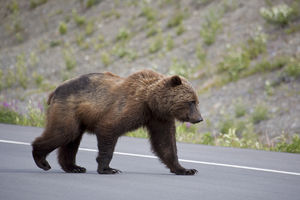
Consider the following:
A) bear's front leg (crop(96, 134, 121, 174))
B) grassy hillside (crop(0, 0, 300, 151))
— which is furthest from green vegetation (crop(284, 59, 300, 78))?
bear's front leg (crop(96, 134, 121, 174))

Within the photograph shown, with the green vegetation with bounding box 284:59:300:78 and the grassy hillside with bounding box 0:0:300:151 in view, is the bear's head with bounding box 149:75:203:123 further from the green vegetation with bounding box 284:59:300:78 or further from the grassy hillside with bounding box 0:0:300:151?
the green vegetation with bounding box 284:59:300:78

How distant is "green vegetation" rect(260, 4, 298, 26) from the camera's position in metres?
19.5

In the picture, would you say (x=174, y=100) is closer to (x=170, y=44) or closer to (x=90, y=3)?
(x=170, y=44)

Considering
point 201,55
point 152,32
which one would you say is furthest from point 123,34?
point 201,55

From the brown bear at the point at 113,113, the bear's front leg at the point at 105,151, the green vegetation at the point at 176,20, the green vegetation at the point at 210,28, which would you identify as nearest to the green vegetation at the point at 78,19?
the green vegetation at the point at 176,20

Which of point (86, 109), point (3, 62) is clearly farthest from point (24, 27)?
point (86, 109)

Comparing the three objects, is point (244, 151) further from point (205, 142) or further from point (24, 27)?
point (24, 27)

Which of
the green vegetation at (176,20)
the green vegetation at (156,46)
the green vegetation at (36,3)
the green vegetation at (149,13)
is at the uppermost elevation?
the green vegetation at (36,3)

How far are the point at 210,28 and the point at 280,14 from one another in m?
3.00

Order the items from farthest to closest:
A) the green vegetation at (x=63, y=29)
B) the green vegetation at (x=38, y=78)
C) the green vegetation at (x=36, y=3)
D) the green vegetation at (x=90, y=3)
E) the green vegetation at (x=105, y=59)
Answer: the green vegetation at (x=36, y=3) → the green vegetation at (x=90, y=3) → the green vegetation at (x=63, y=29) → the green vegetation at (x=38, y=78) → the green vegetation at (x=105, y=59)

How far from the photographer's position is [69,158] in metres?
7.56

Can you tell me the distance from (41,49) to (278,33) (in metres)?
11.5

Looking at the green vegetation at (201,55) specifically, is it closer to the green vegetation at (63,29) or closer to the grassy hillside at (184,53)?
the grassy hillside at (184,53)

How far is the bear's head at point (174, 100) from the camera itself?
7227 mm
